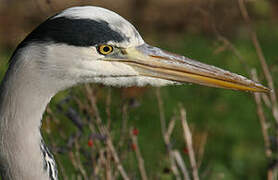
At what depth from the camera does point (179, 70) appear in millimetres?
2334

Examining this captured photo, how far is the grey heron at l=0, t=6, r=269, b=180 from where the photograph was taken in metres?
2.15

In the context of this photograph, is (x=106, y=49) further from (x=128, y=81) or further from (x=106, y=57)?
(x=128, y=81)

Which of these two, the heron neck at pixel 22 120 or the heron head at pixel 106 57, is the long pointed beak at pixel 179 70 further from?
the heron neck at pixel 22 120

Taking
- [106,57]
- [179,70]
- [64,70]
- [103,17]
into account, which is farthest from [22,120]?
[179,70]

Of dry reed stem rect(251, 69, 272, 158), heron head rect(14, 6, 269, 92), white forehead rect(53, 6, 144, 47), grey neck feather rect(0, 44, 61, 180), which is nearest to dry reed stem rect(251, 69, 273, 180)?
dry reed stem rect(251, 69, 272, 158)

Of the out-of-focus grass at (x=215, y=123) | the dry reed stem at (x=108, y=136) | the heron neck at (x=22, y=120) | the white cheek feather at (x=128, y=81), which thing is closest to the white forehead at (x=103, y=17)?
the white cheek feather at (x=128, y=81)

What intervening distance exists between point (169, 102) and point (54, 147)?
270 cm

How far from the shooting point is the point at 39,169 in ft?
7.41

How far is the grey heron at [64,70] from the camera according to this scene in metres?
2.15

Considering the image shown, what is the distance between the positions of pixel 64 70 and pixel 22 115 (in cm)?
25

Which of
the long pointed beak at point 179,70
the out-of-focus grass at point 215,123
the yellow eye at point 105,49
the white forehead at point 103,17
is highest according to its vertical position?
the white forehead at point 103,17

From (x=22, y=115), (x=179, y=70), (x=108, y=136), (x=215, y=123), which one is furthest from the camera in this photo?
(x=215, y=123)

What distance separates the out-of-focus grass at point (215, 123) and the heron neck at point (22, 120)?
187cm

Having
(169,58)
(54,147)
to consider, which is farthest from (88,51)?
(54,147)
